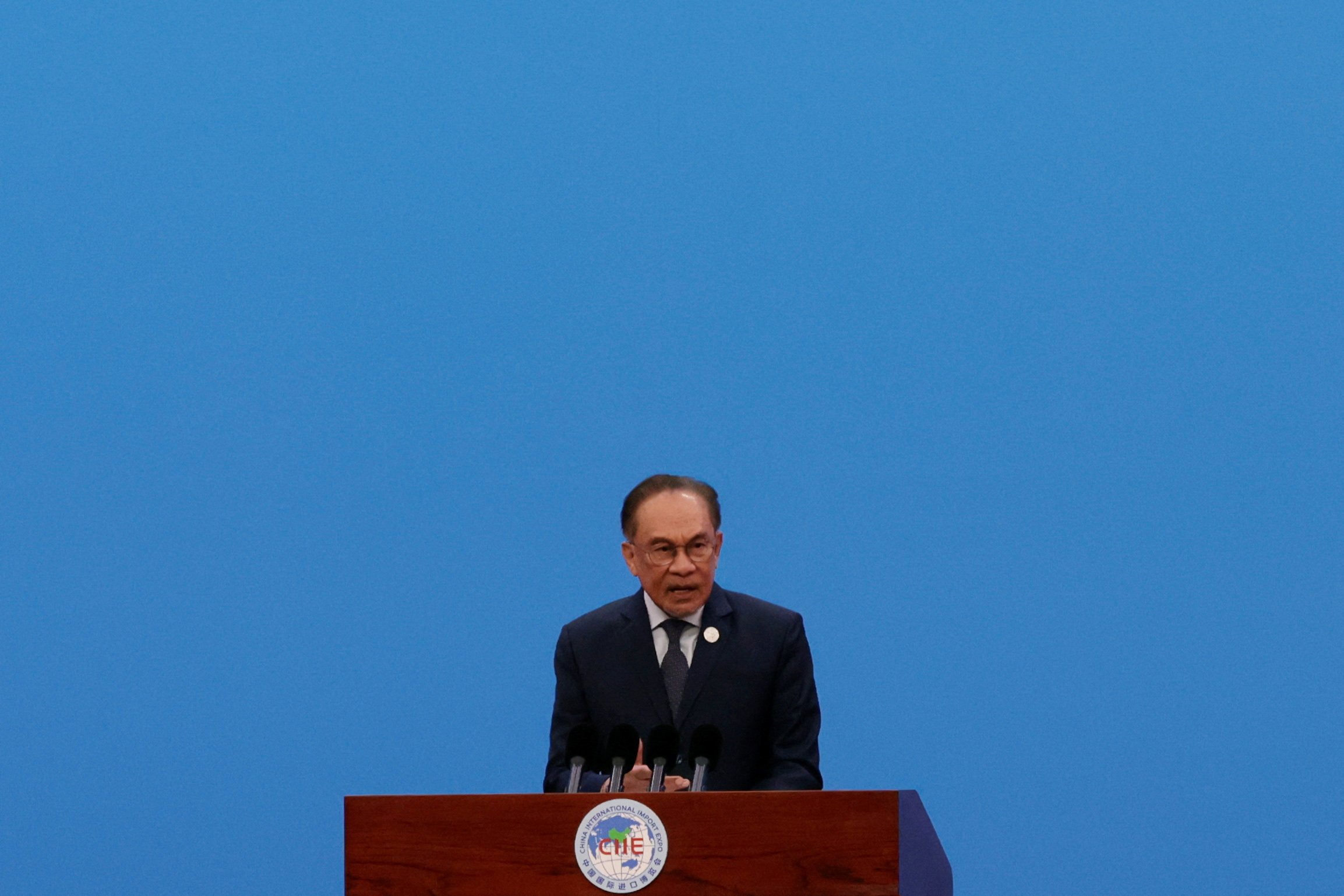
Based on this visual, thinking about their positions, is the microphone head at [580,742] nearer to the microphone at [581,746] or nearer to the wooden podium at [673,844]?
the microphone at [581,746]

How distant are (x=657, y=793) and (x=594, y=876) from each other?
126mm

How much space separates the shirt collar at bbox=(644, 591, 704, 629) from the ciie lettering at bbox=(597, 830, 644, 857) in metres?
0.81

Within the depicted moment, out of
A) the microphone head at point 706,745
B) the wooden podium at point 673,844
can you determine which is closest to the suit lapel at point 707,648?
the microphone head at point 706,745

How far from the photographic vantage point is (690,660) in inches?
110

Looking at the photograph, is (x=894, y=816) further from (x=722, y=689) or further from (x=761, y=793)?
(x=722, y=689)

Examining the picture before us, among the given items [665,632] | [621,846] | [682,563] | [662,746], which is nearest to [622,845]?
[621,846]

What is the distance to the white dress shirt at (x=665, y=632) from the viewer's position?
9.20 ft

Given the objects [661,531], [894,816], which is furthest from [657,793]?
[661,531]

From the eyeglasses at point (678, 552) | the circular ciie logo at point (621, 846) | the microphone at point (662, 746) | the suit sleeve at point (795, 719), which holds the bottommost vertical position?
the circular ciie logo at point (621, 846)

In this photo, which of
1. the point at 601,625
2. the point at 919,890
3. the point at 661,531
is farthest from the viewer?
the point at 601,625

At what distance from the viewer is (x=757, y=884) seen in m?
1.99

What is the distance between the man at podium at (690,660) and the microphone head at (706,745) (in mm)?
337

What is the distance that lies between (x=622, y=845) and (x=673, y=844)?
0.06 metres

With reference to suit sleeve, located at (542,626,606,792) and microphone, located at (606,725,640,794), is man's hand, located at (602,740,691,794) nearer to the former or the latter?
microphone, located at (606,725,640,794)
